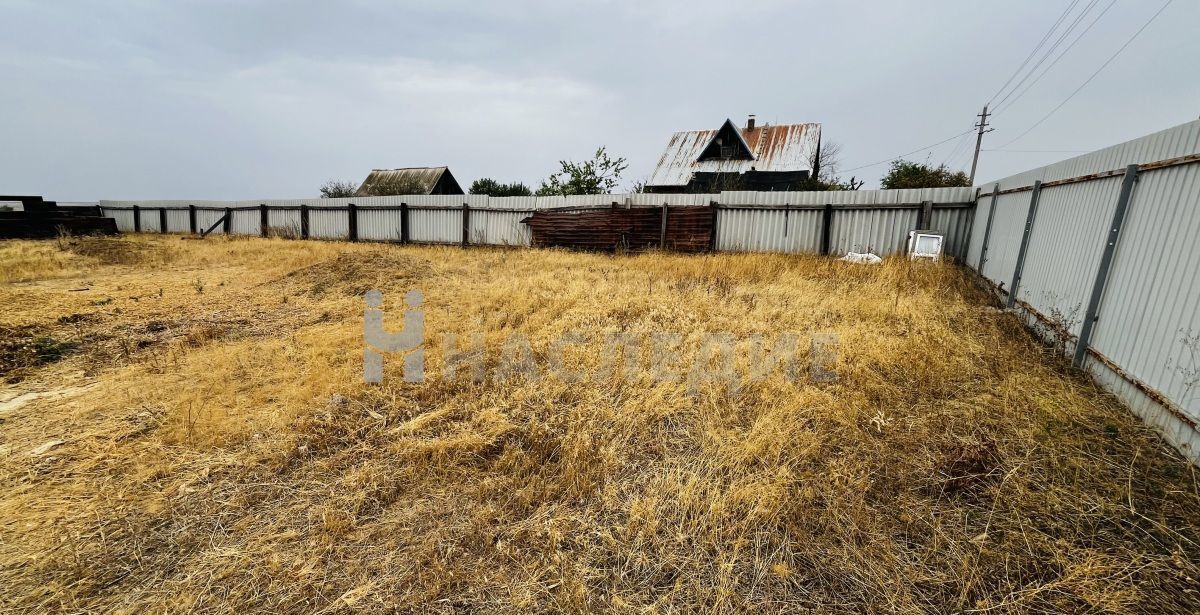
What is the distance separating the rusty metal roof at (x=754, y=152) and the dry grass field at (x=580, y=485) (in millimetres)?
18301

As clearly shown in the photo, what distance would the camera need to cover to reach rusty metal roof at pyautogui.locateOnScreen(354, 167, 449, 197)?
27.2 meters

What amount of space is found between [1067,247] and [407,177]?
30.4 m

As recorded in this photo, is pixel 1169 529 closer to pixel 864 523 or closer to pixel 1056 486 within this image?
pixel 1056 486

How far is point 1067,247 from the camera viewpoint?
12.5 feet

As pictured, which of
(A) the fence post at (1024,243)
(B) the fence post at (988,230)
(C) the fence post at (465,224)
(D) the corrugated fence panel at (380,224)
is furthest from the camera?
(D) the corrugated fence panel at (380,224)

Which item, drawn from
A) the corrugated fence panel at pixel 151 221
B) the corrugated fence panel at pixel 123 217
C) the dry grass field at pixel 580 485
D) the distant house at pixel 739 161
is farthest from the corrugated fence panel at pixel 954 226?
the corrugated fence panel at pixel 123 217

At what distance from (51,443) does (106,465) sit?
57 cm

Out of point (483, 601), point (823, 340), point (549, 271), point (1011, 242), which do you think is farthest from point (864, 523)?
point (549, 271)

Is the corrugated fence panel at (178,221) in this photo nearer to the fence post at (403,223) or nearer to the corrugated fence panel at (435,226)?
the fence post at (403,223)

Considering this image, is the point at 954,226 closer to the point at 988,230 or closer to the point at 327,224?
the point at 988,230

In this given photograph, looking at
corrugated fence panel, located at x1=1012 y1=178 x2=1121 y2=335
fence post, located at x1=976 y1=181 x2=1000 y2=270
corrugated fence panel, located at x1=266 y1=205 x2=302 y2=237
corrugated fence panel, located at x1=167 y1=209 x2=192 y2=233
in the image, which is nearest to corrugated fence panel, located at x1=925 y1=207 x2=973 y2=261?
fence post, located at x1=976 y1=181 x2=1000 y2=270

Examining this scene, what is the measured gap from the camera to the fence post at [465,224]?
13188 mm

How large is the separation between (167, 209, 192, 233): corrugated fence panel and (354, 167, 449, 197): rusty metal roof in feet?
30.9

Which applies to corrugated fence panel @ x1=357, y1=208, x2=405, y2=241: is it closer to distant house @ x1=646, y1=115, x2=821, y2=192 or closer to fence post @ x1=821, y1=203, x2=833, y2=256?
fence post @ x1=821, y1=203, x2=833, y2=256
